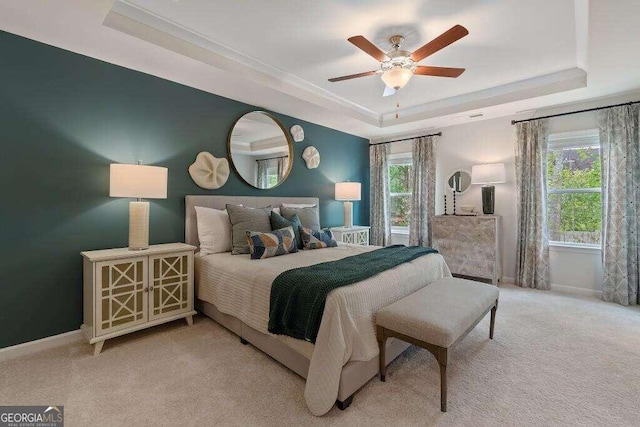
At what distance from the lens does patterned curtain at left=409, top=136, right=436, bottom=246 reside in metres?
4.99

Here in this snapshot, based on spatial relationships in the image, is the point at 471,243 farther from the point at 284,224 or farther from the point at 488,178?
the point at 284,224

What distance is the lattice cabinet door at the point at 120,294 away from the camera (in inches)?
89.9

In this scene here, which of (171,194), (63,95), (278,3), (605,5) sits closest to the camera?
(605,5)

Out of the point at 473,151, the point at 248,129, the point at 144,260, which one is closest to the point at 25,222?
the point at 144,260

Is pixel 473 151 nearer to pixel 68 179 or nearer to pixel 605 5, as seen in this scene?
pixel 605 5

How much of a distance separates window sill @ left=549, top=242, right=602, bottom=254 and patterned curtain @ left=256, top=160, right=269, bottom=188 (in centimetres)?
403

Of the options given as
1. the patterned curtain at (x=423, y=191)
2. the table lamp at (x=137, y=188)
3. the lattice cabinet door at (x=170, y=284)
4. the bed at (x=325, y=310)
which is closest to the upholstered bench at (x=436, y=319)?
the bed at (x=325, y=310)

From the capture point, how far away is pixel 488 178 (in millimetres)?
4246

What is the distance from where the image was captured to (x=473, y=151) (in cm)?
469

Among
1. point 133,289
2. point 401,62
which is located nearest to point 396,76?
point 401,62

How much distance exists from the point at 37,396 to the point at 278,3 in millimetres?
3049

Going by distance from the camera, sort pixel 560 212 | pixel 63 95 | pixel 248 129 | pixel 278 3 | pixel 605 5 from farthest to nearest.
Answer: pixel 560 212
pixel 248 129
pixel 63 95
pixel 278 3
pixel 605 5

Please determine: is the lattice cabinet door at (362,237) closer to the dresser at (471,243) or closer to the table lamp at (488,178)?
the dresser at (471,243)

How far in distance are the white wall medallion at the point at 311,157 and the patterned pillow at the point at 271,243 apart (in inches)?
72.0
